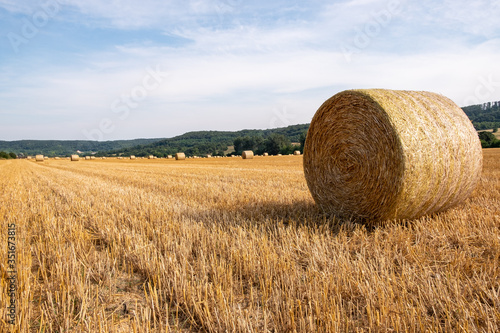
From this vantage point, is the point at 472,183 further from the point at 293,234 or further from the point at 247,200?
the point at 247,200

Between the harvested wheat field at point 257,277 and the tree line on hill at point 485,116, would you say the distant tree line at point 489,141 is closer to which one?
the tree line on hill at point 485,116

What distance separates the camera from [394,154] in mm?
4117

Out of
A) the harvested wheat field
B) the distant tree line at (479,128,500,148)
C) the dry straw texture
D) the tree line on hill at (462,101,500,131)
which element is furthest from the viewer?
the tree line on hill at (462,101,500,131)

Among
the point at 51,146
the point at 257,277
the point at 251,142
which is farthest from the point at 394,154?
the point at 51,146

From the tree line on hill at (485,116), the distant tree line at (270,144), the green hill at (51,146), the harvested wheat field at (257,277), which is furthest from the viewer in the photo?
the green hill at (51,146)

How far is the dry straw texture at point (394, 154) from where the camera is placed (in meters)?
4.13

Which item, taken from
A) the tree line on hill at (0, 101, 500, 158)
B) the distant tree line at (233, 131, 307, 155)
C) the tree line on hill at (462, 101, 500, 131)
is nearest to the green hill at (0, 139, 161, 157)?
the tree line on hill at (0, 101, 500, 158)

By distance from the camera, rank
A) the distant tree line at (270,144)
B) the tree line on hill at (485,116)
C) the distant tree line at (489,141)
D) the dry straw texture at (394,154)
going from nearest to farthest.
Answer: the dry straw texture at (394,154)
the distant tree line at (489,141)
the tree line on hill at (485,116)
the distant tree line at (270,144)

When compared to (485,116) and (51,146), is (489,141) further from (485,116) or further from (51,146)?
(51,146)

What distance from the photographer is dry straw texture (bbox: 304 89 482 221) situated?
4133 millimetres

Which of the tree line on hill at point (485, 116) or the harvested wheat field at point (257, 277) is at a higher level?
the tree line on hill at point (485, 116)

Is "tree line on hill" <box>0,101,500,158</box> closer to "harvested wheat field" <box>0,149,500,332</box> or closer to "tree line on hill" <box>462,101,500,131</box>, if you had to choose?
"tree line on hill" <box>462,101,500,131</box>

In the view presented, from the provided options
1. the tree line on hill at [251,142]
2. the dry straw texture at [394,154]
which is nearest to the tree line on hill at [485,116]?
the tree line on hill at [251,142]

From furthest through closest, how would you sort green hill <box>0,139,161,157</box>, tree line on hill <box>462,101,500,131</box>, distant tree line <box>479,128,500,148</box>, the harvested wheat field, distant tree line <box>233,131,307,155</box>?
1. green hill <box>0,139,161,157</box>
2. distant tree line <box>233,131,307,155</box>
3. tree line on hill <box>462,101,500,131</box>
4. distant tree line <box>479,128,500,148</box>
5. the harvested wheat field
